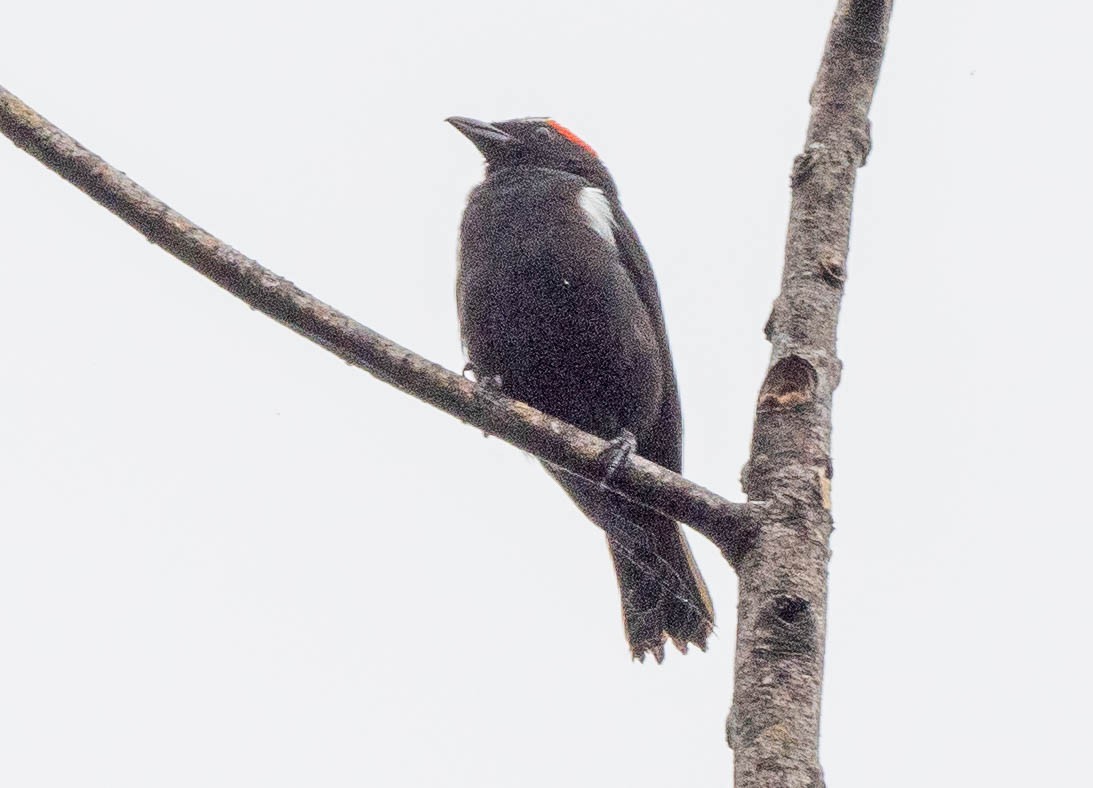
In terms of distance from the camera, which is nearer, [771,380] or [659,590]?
[771,380]

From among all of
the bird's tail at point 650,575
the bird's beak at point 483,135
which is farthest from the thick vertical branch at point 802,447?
the bird's beak at point 483,135

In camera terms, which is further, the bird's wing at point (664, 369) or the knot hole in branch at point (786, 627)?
the bird's wing at point (664, 369)

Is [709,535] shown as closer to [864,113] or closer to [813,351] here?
[813,351]

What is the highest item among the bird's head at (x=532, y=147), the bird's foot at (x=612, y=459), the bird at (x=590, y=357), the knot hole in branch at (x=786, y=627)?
the bird's head at (x=532, y=147)

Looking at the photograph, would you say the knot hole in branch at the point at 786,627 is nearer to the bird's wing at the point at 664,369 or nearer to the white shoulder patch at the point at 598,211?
the bird's wing at the point at 664,369

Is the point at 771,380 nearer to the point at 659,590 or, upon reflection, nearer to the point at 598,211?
the point at 659,590

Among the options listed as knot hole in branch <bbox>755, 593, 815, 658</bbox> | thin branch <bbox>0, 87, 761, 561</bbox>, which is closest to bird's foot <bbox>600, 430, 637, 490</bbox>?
thin branch <bbox>0, 87, 761, 561</bbox>

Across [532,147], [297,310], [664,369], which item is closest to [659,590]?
[664,369]
